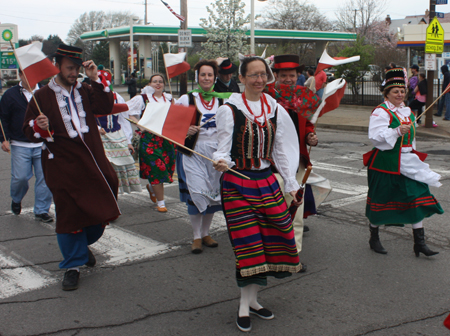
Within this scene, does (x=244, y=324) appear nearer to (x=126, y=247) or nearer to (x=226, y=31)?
(x=126, y=247)

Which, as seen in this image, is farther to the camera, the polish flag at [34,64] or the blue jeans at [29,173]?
the blue jeans at [29,173]

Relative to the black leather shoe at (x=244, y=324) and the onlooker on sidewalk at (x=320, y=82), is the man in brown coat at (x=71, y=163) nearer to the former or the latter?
the black leather shoe at (x=244, y=324)

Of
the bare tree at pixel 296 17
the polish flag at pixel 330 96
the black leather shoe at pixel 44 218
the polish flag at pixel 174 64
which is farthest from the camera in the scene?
the bare tree at pixel 296 17

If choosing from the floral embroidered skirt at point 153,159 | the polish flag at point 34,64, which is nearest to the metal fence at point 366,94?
the floral embroidered skirt at point 153,159

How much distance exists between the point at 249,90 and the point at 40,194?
3.69 metres

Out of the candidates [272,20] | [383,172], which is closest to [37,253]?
[383,172]

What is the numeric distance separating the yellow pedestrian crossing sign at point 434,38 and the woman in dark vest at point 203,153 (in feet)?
34.8

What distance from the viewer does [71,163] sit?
4.21 meters

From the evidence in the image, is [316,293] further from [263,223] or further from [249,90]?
[249,90]

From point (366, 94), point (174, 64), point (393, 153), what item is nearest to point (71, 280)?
point (174, 64)

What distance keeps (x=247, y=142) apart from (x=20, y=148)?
3755 millimetres

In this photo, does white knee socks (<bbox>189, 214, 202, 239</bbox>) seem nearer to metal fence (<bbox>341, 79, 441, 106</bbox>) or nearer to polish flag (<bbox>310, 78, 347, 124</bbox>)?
polish flag (<bbox>310, 78, 347, 124</bbox>)

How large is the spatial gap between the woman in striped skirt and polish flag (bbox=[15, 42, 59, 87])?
1.55 metres

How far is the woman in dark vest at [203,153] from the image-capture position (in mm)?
5023
